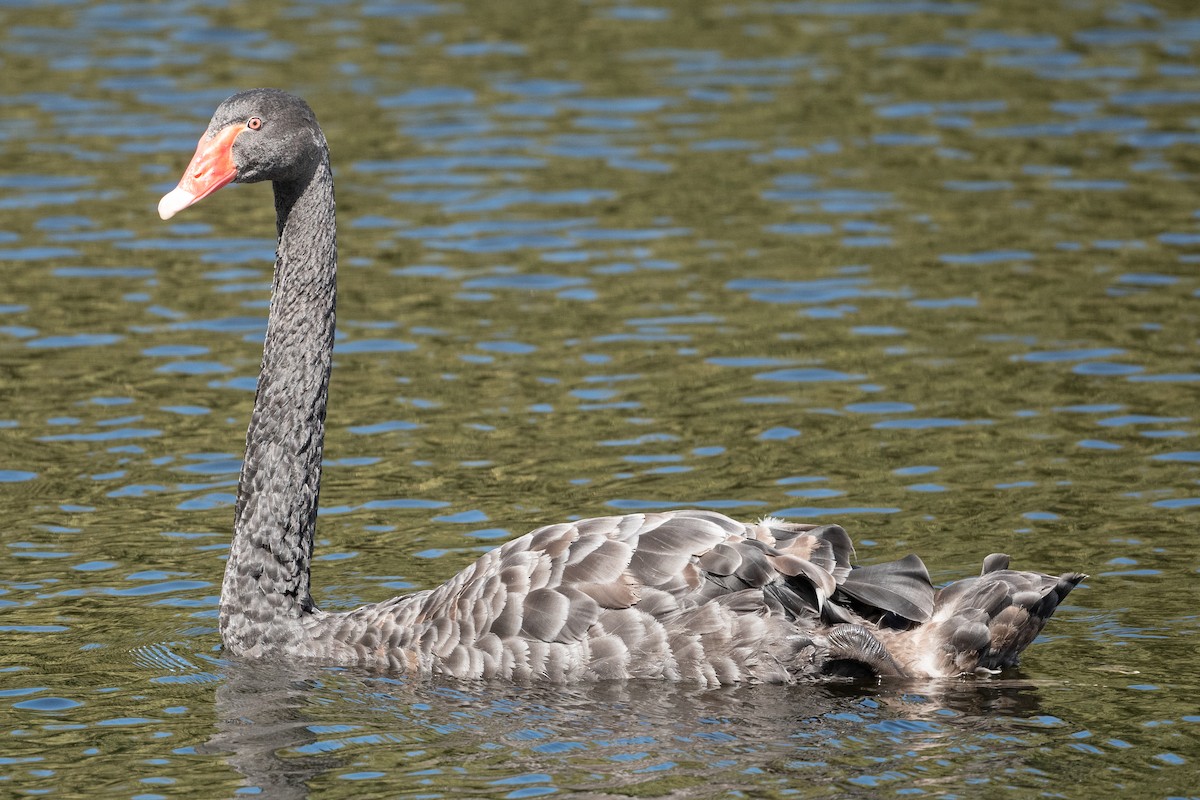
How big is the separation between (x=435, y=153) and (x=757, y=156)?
3.04 m

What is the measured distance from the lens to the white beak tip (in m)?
8.77

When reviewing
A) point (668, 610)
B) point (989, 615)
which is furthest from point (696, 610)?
point (989, 615)

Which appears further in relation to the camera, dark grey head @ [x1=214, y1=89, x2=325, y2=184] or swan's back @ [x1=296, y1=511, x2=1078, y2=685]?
dark grey head @ [x1=214, y1=89, x2=325, y2=184]

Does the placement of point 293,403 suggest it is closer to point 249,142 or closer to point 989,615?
point 249,142

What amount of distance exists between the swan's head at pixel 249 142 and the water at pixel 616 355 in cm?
223

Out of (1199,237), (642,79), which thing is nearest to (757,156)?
(642,79)

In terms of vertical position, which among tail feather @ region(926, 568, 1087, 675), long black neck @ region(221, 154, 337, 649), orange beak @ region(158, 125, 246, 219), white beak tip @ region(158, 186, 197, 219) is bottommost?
tail feather @ region(926, 568, 1087, 675)

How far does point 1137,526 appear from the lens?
1043 centimetres

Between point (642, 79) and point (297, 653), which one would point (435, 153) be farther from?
point (297, 653)

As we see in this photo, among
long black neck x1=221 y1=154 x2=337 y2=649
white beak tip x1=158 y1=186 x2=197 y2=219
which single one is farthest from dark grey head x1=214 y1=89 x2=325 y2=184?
white beak tip x1=158 y1=186 x2=197 y2=219

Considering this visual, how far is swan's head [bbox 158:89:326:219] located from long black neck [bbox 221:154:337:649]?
0.78 ft

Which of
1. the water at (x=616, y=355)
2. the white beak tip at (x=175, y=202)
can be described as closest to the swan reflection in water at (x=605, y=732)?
the water at (x=616, y=355)

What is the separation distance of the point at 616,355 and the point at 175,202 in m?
5.24

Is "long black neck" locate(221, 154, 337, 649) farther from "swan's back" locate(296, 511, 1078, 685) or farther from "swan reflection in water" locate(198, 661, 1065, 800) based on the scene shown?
"swan's back" locate(296, 511, 1078, 685)
